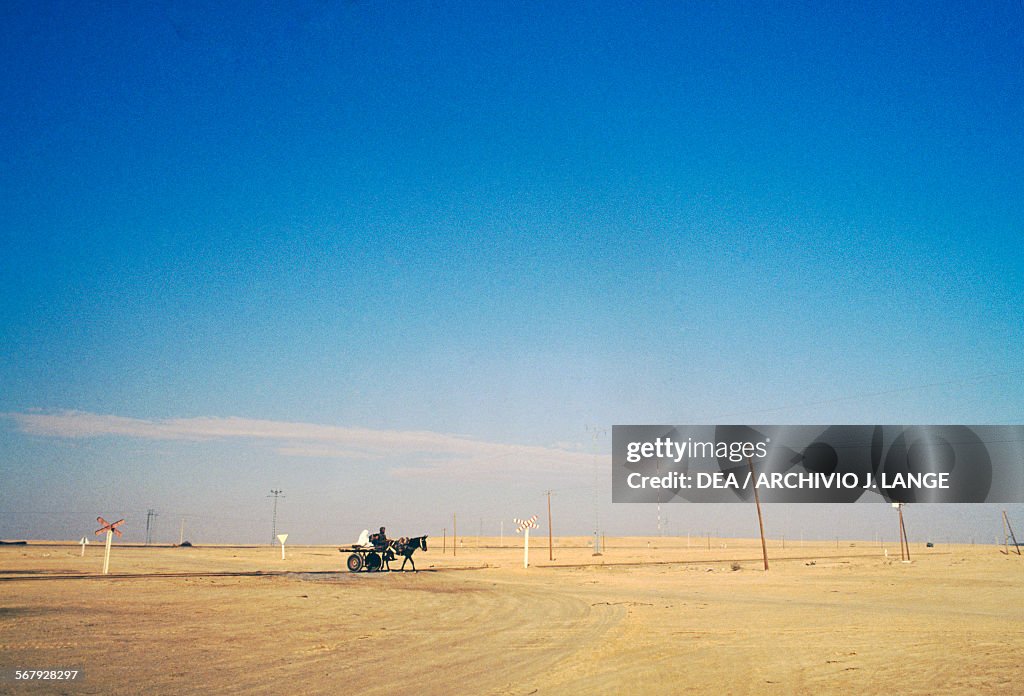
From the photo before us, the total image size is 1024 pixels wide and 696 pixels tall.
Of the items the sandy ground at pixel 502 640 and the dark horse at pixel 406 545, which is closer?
the sandy ground at pixel 502 640

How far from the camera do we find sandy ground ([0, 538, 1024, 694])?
12180 millimetres

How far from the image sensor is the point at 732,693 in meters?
11.5

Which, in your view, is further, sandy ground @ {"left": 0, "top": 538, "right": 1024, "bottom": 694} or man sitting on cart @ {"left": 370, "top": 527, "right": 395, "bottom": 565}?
man sitting on cart @ {"left": 370, "top": 527, "right": 395, "bottom": 565}

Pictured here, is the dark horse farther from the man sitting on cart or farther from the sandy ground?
the sandy ground

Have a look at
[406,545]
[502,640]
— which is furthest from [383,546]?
[502,640]

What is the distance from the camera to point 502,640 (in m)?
17.2

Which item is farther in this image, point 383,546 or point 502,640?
point 383,546

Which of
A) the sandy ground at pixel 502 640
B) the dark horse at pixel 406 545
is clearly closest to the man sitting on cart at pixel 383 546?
the dark horse at pixel 406 545

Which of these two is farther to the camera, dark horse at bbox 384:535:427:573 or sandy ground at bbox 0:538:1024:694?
dark horse at bbox 384:535:427:573

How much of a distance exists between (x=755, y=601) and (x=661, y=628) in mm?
10298

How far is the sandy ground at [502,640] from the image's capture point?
12.2 metres

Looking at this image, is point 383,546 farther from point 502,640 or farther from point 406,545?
point 502,640

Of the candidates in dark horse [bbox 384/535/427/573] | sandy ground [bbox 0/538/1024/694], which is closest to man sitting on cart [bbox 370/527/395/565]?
dark horse [bbox 384/535/427/573]

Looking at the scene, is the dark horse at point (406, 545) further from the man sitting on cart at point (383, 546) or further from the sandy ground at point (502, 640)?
the sandy ground at point (502, 640)
